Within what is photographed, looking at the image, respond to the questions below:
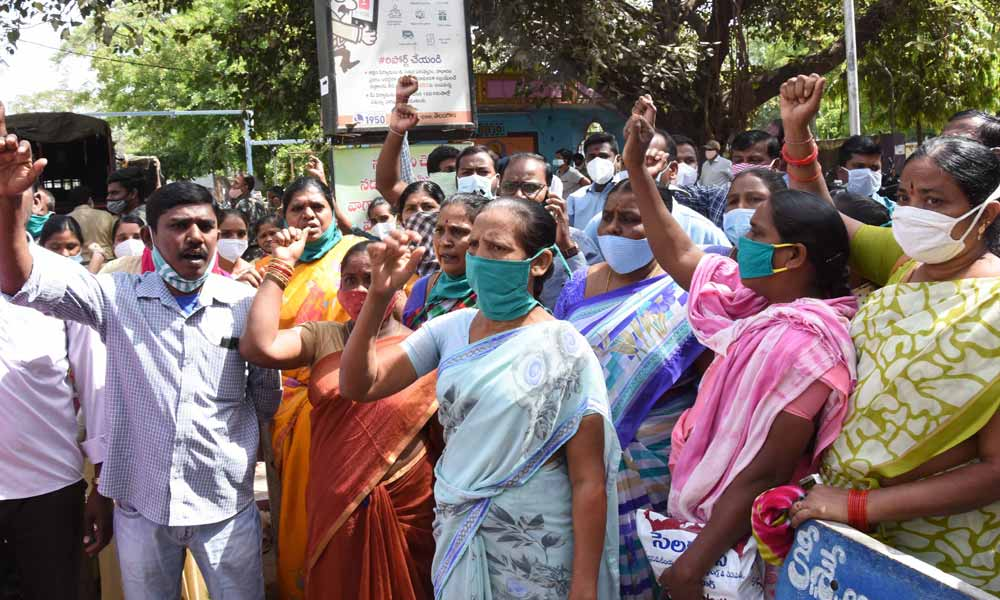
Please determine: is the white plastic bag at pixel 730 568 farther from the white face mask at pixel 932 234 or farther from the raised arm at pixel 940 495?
the white face mask at pixel 932 234

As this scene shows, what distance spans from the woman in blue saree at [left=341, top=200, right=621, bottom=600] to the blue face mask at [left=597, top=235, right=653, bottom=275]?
60 centimetres

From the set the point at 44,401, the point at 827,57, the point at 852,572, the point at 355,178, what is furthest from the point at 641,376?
the point at 827,57

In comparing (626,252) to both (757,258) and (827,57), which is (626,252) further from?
(827,57)

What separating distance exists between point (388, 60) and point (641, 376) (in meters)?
4.97

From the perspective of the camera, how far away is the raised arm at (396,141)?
4096 millimetres

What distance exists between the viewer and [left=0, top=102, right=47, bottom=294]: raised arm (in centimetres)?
253

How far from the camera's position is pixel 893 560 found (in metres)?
1.68

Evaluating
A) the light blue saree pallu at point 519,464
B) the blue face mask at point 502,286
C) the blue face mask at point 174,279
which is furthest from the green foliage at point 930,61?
the light blue saree pallu at point 519,464

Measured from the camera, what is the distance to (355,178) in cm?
698

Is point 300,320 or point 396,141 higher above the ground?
point 396,141

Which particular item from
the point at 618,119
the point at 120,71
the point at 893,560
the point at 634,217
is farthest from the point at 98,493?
the point at 120,71

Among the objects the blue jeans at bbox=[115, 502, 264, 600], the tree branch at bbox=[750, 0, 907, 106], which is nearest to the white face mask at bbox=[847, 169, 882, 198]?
the blue jeans at bbox=[115, 502, 264, 600]

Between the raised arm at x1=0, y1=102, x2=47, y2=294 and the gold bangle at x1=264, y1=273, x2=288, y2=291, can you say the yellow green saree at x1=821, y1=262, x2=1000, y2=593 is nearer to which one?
the gold bangle at x1=264, y1=273, x2=288, y2=291

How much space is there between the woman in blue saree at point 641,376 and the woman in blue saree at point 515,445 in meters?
0.39
